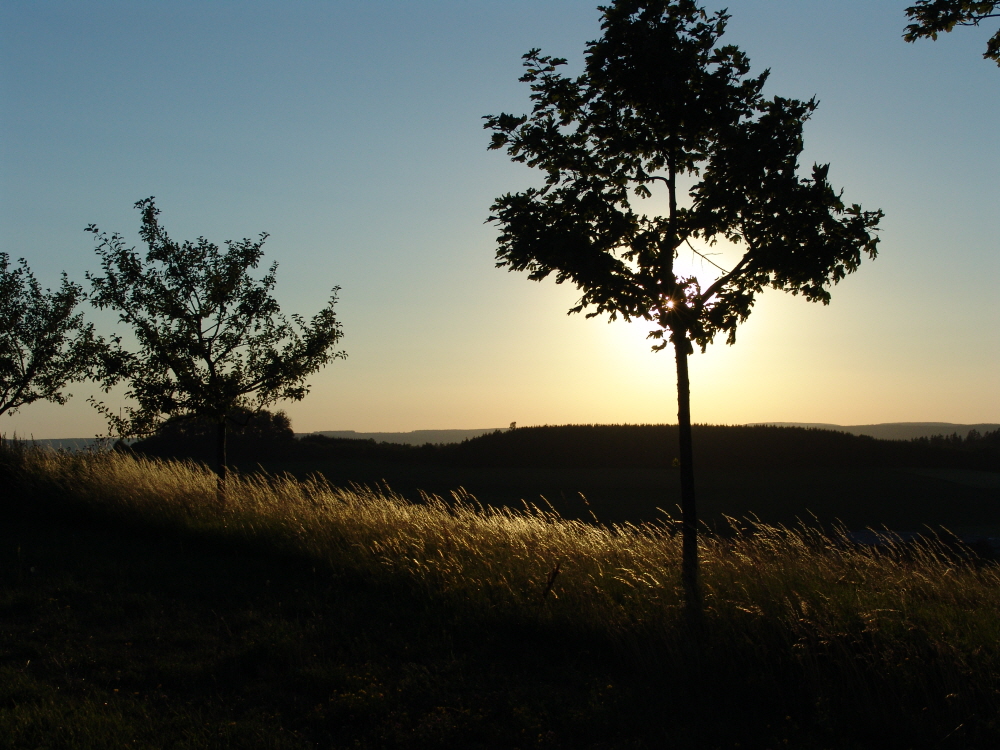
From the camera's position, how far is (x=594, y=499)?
27969mm

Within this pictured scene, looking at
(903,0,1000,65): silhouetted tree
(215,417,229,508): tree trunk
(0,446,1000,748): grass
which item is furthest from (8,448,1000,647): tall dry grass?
(903,0,1000,65): silhouetted tree

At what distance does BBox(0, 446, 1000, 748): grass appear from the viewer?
15.0 ft

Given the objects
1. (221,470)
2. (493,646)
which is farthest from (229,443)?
(493,646)

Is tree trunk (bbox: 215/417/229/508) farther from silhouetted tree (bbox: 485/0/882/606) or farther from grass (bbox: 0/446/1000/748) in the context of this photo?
silhouetted tree (bbox: 485/0/882/606)

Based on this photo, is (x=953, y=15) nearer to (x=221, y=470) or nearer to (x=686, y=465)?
(x=686, y=465)

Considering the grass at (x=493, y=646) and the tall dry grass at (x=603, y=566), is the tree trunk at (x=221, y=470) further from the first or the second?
the grass at (x=493, y=646)

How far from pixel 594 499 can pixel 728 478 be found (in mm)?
8658

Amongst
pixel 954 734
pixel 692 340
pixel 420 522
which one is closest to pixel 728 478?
pixel 420 522

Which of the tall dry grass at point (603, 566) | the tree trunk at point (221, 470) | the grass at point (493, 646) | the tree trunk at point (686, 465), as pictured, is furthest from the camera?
the tree trunk at point (221, 470)

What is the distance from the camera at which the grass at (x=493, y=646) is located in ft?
15.0

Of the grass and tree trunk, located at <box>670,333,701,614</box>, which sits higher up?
tree trunk, located at <box>670,333,701,614</box>

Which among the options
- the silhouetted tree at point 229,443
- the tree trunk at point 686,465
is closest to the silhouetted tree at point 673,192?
the tree trunk at point 686,465

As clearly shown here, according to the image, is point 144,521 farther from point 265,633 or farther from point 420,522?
point 265,633

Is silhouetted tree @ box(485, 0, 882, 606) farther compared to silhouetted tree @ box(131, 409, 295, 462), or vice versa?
silhouetted tree @ box(131, 409, 295, 462)
